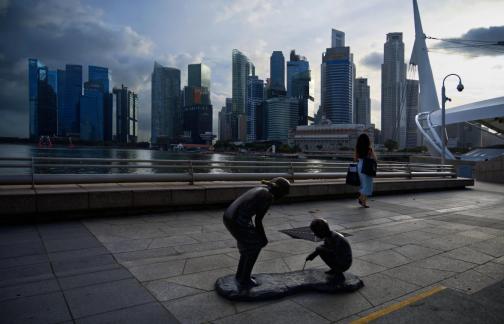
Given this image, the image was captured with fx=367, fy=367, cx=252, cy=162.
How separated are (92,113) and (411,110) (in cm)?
13165

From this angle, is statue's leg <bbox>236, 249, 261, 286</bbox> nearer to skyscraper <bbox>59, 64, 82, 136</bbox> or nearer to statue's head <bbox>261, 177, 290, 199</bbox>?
statue's head <bbox>261, 177, 290, 199</bbox>

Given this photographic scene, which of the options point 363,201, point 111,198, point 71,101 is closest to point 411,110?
point 71,101

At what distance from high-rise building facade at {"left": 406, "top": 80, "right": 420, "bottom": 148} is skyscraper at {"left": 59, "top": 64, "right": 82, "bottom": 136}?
118725mm

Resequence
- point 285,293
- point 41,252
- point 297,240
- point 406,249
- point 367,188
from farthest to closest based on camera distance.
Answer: point 367,188 < point 297,240 < point 406,249 < point 41,252 < point 285,293

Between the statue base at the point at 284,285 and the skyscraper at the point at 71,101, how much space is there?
135532 mm

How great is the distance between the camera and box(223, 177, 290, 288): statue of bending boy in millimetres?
3707

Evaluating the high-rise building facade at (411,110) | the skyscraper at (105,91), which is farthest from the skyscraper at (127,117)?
the high-rise building facade at (411,110)

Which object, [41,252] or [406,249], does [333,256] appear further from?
[41,252]

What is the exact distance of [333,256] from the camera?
410 cm

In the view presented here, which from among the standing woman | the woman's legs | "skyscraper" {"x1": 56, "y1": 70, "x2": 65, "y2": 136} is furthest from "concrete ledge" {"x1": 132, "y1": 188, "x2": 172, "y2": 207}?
"skyscraper" {"x1": 56, "y1": 70, "x2": 65, "y2": 136}

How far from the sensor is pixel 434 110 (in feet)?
214

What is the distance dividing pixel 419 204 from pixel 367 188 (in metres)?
2.43

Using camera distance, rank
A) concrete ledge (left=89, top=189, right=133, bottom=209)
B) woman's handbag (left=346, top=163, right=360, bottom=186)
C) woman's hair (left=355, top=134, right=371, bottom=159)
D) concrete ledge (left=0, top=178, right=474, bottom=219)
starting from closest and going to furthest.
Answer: concrete ledge (left=0, top=178, right=474, bottom=219) → concrete ledge (left=89, top=189, right=133, bottom=209) → woman's hair (left=355, top=134, right=371, bottom=159) → woman's handbag (left=346, top=163, right=360, bottom=186)

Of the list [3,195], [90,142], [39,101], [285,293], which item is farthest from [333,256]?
[39,101]
